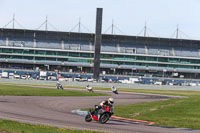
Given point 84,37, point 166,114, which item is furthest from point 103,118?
point 84,37

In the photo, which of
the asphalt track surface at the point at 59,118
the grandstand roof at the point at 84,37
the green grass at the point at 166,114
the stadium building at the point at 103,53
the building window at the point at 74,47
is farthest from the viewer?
the grandstand roof at the point at 84,37

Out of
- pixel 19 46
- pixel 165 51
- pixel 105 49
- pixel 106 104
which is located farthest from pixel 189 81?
pixel 106 104

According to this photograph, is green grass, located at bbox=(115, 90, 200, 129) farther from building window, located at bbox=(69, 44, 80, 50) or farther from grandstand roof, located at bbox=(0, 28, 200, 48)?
grandstand roof, located at bbox=(0, 28, 200, 48)

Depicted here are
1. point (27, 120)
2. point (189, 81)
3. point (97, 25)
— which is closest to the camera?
point (27, 120)

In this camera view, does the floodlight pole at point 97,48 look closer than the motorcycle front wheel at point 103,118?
No

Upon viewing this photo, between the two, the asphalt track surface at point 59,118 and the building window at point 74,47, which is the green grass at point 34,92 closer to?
the asphalt track surface at point 59,118

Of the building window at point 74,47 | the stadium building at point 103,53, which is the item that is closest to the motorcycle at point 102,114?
the stadium building at point 103,53

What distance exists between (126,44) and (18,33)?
3974cm

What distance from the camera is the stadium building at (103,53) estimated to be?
12962 cm

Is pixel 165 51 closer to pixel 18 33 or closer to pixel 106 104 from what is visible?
pixel 18 33

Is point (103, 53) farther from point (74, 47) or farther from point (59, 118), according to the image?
point (59, 118)

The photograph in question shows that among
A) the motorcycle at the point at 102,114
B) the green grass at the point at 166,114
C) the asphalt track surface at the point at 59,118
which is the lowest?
the green grass at the point at 166,114

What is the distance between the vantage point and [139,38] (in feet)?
442

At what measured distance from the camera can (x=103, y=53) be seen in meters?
130
